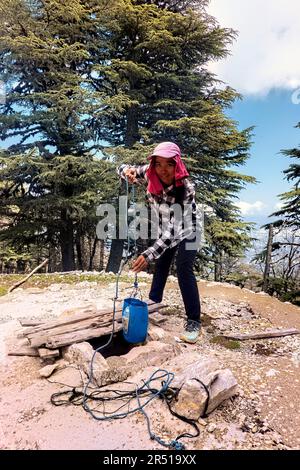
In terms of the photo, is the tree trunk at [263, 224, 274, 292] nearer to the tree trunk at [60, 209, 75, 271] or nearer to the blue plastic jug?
the tree trunk at [60, 209, 75, 271]

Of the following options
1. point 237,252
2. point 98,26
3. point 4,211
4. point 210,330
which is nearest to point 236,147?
point 237,252

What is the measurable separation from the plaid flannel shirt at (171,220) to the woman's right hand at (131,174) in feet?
1.14

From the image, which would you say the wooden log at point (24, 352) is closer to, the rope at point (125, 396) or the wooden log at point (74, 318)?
the wooden log at point (74, 318)

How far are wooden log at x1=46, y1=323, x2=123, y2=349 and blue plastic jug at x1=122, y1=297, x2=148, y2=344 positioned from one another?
0.23 m

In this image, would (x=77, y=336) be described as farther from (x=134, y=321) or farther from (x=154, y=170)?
(x=154, y=170)

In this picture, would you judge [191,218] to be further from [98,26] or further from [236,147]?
[98,26]

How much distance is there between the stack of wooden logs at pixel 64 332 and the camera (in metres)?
3.09

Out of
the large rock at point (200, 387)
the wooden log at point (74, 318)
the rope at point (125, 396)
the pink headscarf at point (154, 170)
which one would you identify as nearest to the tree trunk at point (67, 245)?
the wooden log at point (74, 318)

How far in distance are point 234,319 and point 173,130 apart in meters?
8.29

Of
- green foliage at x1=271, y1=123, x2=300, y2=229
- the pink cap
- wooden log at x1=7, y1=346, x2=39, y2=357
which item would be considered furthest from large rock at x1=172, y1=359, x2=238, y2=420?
green foliage at x1=271, y1=123, x2=300, y2=229

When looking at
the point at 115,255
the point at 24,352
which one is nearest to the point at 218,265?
the point at 115,255

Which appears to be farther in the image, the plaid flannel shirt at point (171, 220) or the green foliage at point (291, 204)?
the green foliage at point (291, 204)

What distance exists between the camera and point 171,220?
333 centimetres

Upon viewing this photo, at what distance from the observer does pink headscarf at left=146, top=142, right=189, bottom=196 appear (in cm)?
298
